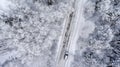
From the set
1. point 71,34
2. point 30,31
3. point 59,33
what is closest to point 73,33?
point 71,34

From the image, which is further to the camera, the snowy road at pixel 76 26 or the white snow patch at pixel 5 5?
the snowy road at pixel 76 26

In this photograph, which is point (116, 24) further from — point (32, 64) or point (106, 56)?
point (32, 64)

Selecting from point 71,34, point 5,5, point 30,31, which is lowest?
point 71,34

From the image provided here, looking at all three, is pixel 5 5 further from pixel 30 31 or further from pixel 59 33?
pixel 59 33

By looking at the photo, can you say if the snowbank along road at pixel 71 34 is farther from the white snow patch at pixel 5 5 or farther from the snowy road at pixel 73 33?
the white snow patch at pixel 5 5

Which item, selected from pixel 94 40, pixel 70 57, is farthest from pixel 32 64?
pixel 94 40

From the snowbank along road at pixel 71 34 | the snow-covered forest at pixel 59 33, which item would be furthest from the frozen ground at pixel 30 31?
the snowbank along road at pixel 71 34

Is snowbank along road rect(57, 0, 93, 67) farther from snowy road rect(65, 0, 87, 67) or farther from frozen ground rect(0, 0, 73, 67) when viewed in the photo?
frozen ground rect(0, 0, 73, 67)

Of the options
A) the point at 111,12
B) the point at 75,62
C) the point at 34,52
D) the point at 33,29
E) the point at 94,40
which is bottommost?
the point at 75,62

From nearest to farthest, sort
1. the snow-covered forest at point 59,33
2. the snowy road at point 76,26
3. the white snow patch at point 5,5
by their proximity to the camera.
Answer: the white snow patch at point 5,5, the snow-covered forest at point 59,33, the snowy road at point 76,26

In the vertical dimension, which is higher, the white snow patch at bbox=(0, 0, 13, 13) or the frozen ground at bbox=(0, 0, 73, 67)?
the white snow patch at bbox=(0, 0, 13, 13)

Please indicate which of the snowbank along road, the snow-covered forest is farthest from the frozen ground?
the snowbank along road
